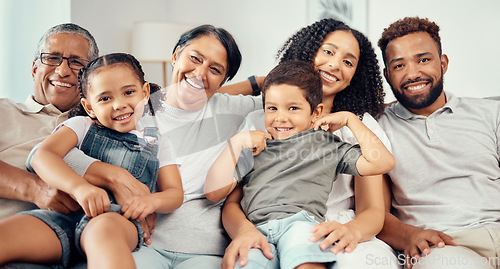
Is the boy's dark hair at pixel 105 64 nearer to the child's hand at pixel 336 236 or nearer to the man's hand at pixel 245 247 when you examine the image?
the man's hand at pixel 245 247

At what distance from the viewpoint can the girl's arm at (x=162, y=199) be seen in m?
1.12

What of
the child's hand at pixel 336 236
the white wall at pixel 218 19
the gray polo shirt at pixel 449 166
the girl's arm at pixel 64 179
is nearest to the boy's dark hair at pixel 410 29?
the gray polo shirt at pixel 449 166

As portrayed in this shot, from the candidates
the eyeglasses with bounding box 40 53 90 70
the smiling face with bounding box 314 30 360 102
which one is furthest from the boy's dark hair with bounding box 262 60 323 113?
the eyeglasses with bounding box 40 53 90 70

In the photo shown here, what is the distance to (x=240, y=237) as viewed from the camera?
1143 mm

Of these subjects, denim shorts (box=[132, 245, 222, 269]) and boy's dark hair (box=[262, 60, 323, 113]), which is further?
boy's dark hair (box=[262, 60, 323, 113])

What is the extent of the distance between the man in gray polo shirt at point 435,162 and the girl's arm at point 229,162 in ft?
1.74

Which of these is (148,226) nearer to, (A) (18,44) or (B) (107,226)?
(B) (107,226)

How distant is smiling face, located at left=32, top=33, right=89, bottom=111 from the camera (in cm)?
164

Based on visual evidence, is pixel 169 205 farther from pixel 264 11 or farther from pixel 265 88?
pixel 264 11

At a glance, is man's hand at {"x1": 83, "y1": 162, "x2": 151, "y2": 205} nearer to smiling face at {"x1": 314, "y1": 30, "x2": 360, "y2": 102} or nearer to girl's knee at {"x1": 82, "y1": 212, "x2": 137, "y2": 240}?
girl's knee at {"x1": 82, "y1": 212, "x2": 137, "y2": 240}

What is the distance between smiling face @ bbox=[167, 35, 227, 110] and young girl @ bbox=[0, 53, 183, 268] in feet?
0.44

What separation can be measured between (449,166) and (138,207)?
1.02 metres

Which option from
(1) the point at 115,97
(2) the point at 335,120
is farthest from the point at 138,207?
(2) the point at 335,120

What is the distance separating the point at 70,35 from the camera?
165 cm
